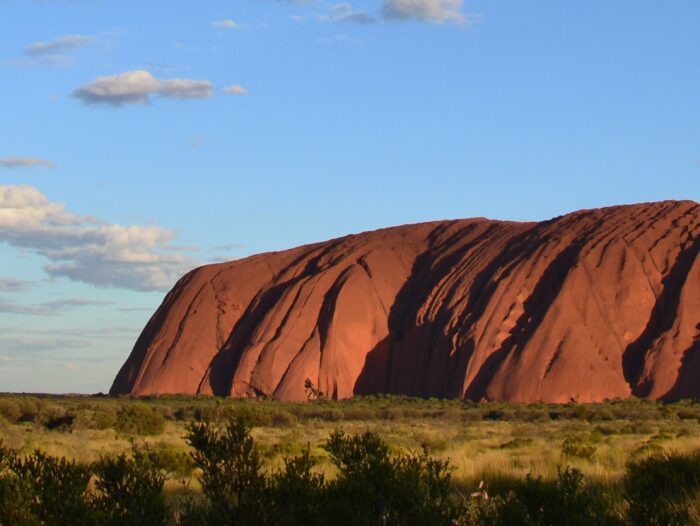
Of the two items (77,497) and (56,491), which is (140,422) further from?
(77,497)

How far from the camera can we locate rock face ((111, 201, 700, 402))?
2119 inches

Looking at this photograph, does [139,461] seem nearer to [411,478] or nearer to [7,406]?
[411,478]

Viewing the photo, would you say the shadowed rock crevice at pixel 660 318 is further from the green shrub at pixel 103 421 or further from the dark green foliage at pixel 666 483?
the dark green foliage at pixel 666 483

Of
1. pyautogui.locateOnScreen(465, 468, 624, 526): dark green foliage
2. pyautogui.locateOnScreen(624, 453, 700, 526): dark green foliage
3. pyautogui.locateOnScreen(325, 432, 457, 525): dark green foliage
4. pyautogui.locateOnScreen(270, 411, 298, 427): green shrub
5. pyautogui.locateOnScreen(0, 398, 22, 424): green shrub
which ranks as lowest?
Answer: pyautogui.locateOnScreen(270, 411, 298, 427): green shrub

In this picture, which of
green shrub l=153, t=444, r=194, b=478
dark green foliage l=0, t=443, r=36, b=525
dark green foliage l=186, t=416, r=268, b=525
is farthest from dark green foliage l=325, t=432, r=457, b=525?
green shrub l=153, t=444, r=194, b=478

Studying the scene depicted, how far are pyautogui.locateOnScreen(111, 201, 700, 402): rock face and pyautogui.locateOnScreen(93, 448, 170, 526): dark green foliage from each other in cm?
4505

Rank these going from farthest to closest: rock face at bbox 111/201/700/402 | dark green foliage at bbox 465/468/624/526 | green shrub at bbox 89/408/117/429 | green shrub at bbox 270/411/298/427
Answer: rock face at bbox 111/201/700/402
green shrub at bbox 270/411/298/427
green shrub at bbox 89/408/117/429
dark green foliage at bbox 465/468/624/526

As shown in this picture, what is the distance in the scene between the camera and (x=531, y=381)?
52844mm

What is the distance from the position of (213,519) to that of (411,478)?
1.63 meters

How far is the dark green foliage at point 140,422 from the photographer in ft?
98.6

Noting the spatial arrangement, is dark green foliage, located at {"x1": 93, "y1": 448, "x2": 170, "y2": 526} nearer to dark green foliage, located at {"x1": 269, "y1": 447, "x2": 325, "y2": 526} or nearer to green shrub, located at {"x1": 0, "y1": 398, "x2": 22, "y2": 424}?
dark green foliage, located at {"x1": 269, "y1": 447, "x2": 325, "y2": 526}

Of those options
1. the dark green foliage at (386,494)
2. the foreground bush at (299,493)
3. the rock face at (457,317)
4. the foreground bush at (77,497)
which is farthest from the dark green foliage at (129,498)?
the rock face at (457,317)

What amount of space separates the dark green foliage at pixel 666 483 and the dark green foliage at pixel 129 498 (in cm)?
404

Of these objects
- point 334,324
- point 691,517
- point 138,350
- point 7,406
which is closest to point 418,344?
point 334,324
